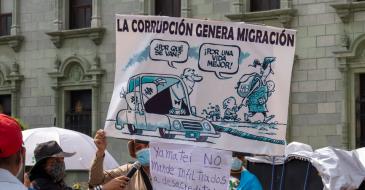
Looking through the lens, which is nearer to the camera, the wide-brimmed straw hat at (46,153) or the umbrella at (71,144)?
the wide-brimmed straw hat at (46,153)

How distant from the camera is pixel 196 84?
5691 mm

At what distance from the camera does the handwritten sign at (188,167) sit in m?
5.60

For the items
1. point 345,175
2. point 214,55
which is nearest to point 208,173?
point 214,55

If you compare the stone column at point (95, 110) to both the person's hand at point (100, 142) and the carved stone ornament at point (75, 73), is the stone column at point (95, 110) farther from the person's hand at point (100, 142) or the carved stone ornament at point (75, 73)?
the person's hand at point (100, 142)

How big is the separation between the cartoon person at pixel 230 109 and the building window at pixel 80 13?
54.6 feet

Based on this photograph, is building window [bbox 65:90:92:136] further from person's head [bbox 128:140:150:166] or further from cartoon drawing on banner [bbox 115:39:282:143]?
cartoon drawing on banner [bbox 115:39:282:143]

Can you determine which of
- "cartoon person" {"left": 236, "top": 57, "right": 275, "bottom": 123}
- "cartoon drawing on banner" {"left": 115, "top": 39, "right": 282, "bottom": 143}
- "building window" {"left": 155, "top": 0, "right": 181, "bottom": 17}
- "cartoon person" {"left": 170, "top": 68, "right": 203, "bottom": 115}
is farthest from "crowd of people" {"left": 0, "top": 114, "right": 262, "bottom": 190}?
"building window" {"left": 155, "top": 0, "right": 181, "bottom": 17}

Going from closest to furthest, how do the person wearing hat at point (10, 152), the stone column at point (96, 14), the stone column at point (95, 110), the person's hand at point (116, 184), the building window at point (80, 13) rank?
the person wearing hat at point (10, 152), the person's hand at point (116, 184), the stone column at point (95, 110), the stone column at point (96, 14), the building window at point (80, 13)

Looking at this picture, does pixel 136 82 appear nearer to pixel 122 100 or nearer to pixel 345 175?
pixel 122 100

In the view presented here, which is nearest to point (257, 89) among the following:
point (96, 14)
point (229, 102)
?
point (229, 102)

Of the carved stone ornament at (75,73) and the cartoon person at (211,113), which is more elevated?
the carved stone ornament at (75,73)

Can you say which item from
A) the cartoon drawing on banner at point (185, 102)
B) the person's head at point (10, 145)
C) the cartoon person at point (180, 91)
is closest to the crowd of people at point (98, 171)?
the cartoon drawing on banner at point (185, 102)

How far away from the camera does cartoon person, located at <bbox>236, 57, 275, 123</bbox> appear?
19.0ft

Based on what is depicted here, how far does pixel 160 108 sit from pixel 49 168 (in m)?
1.01
